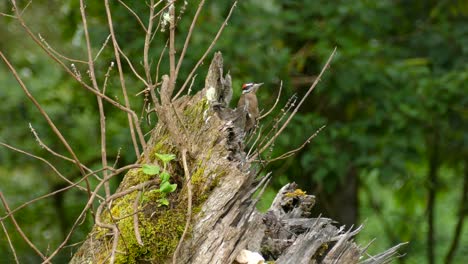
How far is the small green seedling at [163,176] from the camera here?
3.77m

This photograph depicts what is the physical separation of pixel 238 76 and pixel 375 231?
377cm

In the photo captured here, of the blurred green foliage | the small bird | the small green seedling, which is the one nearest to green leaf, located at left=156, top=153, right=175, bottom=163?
the small green seedling

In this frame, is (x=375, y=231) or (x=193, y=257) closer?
(x=193, y=257)

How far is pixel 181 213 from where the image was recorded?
379 cm

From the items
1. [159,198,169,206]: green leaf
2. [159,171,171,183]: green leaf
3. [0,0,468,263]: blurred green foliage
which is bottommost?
[0,0,468,263]: blurred green foliage

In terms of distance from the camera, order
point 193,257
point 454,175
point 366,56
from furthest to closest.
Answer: point 454,175 < point 366,56 < point 193,257

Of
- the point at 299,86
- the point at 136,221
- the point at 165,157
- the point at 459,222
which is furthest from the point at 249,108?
the point at 459,222

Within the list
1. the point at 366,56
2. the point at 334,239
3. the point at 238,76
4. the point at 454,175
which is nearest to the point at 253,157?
the point at 334,239

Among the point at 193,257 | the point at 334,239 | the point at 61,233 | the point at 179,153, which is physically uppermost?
the point at 179,153

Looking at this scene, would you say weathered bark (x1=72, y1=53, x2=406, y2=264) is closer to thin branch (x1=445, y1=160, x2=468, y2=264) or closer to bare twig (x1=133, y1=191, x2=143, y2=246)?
bare twig (x1=133, y1=191, x2=143, y2=246)

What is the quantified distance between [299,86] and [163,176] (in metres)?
6.20

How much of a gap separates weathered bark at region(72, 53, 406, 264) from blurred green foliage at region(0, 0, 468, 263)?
456 centimetres

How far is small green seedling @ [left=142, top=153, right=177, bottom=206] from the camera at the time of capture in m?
3.77

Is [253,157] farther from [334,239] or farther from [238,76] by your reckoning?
[238,76]
